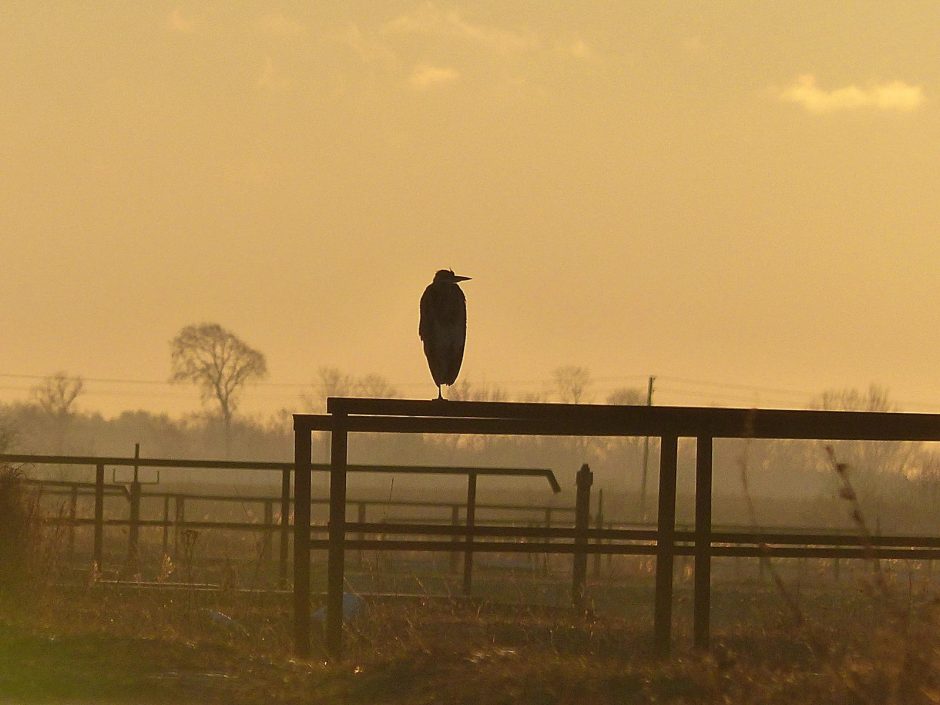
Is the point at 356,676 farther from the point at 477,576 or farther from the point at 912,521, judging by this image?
the point at 912,521

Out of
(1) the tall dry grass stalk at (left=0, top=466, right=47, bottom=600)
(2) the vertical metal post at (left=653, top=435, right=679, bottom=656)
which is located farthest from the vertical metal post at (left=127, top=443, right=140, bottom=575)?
(2) the vertical metal post at (left=653, top=435, right=679, bottom=656)

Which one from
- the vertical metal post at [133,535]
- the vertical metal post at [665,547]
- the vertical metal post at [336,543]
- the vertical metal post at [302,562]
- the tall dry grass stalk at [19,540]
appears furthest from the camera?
the vertical metal post at [133,535]

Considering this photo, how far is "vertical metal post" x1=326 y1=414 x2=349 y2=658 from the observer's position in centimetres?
1043

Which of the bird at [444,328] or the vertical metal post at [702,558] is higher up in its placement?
the bird at [444,328]

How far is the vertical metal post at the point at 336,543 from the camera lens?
1043 cm

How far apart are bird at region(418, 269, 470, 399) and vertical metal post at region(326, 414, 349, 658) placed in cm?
148

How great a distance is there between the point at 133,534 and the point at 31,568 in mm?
4342

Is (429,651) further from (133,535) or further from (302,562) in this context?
(133,535)

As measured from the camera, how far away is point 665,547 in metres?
9.95

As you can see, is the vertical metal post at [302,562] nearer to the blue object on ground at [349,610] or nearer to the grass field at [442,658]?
the grass field at [442,658]

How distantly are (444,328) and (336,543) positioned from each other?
7.20ft

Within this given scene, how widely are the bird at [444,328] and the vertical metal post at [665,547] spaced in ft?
7.06

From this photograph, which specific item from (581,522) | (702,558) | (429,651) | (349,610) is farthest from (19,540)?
(702,558)

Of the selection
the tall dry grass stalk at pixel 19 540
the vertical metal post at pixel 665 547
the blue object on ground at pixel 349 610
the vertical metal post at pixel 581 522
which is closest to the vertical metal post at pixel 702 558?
the vertical metal post at pixel 665 547
